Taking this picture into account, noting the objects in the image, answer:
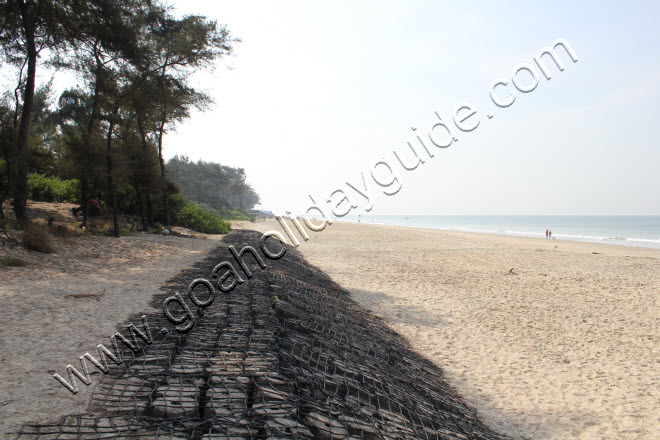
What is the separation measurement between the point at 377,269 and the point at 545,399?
32.6 ft

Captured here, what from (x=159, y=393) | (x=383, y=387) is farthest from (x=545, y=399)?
(x=159, y=393)

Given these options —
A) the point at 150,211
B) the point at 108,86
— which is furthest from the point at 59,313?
the point at 150,211

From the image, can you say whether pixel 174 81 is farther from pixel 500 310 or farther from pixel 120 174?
pixel 500 310

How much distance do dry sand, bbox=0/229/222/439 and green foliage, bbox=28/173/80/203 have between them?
27.9 feet

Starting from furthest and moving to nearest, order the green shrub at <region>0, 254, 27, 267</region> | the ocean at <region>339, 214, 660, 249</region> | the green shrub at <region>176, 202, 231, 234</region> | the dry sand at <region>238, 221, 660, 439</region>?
1. the ocean at <region>339, 214, 660, 249</region>
2. the green shrub at <region>176, 202, 231, 234</region>
3. the green shrub at <region>0, 254, 27, 267</region>
4. the dry sand at <region>238, 221, 660, 439</region>

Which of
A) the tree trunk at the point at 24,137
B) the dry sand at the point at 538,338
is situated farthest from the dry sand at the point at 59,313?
the dry sand at the point at 538,338

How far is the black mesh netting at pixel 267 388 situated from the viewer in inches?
91.1

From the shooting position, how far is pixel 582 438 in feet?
12.6

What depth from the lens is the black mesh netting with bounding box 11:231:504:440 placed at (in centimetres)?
231

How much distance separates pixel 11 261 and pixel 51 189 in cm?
1233

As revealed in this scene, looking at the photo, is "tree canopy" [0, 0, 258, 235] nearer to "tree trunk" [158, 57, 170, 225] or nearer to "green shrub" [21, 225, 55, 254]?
"tree trunk" [158, 57, 170, 225]

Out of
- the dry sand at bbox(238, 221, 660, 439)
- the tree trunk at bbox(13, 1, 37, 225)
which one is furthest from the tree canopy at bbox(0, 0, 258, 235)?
the dry sand at bbox(238, 221, 660, 439)

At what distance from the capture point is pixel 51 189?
17203 mm

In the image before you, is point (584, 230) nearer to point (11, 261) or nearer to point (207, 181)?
point (207, 181)
